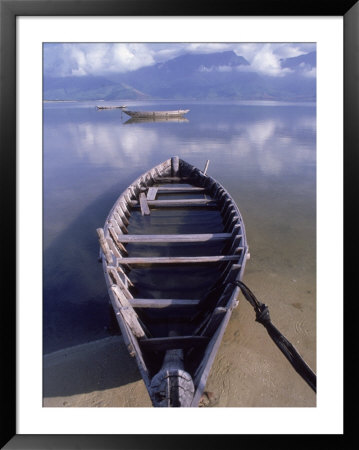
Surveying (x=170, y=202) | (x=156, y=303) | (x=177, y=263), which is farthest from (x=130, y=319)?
(x=170, y=202)

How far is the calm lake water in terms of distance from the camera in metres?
6.33

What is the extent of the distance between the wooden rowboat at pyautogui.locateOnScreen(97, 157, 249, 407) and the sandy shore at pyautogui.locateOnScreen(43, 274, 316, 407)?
73 cm

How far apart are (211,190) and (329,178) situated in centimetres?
721

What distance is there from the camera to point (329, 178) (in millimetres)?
3678

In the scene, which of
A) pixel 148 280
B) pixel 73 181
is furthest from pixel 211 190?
pixel 73 181

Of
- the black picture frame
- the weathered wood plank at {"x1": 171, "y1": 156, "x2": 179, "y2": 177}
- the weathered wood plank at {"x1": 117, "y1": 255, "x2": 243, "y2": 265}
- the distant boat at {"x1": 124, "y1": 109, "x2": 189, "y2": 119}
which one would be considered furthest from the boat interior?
the distant boat at {"x1": 124, "y1": 109, "x2": 189, "y2": 119}

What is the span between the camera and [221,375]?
15.1 ft

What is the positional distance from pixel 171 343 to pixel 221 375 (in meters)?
1.12

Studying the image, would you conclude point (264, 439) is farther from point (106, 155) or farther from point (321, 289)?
point (106, 155)

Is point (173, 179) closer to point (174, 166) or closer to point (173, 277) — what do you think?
point (174, 166)

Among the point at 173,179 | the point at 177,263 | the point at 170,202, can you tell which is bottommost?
the point at 177,263

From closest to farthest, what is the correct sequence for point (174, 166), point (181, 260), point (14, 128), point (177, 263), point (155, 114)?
point (14, 128), point (181, 260), point (177, 263), point (174, 166), point (155, 114)

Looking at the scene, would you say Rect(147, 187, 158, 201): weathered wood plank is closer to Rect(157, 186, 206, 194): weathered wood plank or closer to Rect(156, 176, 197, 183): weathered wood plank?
Rect(157, 186, 206, 194): weathered wood plank

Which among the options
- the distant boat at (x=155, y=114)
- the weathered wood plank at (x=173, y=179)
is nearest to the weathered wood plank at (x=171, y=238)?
the weathered wood plank at (x=173, y=179)
